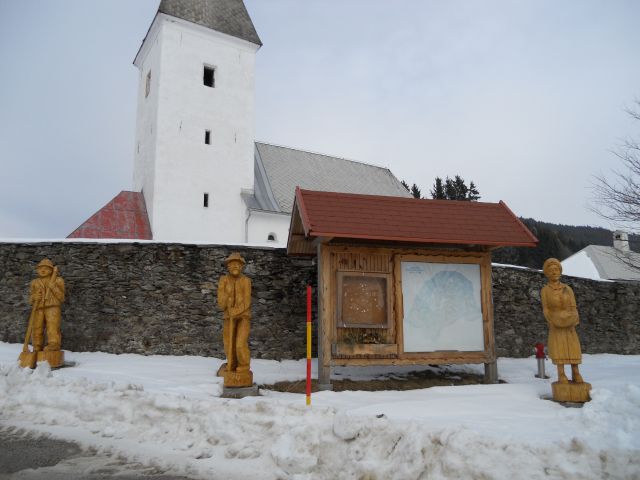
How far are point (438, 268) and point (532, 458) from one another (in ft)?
14.6

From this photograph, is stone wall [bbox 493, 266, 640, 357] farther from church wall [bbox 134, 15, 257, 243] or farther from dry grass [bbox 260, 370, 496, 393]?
church wall [bbox 134, 15, 257, 243]

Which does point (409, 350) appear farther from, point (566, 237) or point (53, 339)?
point (566, 237)

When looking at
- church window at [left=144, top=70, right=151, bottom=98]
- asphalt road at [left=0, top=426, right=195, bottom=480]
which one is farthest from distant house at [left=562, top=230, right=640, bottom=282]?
asphalt road at [left=0, top=426, right=195, bottom=480]

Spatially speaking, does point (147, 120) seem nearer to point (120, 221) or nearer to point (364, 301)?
point (120, 221)

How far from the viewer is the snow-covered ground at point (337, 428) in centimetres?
407

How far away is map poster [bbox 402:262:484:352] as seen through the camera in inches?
313

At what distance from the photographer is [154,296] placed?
32.3 feet

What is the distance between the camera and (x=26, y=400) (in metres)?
6.40

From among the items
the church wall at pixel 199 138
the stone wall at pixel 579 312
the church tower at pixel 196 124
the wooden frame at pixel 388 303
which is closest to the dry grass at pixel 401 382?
the wooden frame at pixel 388 303

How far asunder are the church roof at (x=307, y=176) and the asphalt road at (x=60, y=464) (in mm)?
17118

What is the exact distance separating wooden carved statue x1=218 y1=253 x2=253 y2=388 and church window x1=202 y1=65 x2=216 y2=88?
57.1 feet

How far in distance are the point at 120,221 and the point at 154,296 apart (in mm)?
11094

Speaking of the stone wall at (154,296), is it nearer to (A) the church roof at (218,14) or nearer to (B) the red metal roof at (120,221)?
(B) the red metal roof at (120,221)

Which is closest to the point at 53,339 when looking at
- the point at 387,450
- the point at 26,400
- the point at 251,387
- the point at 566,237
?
the point at 26,400
